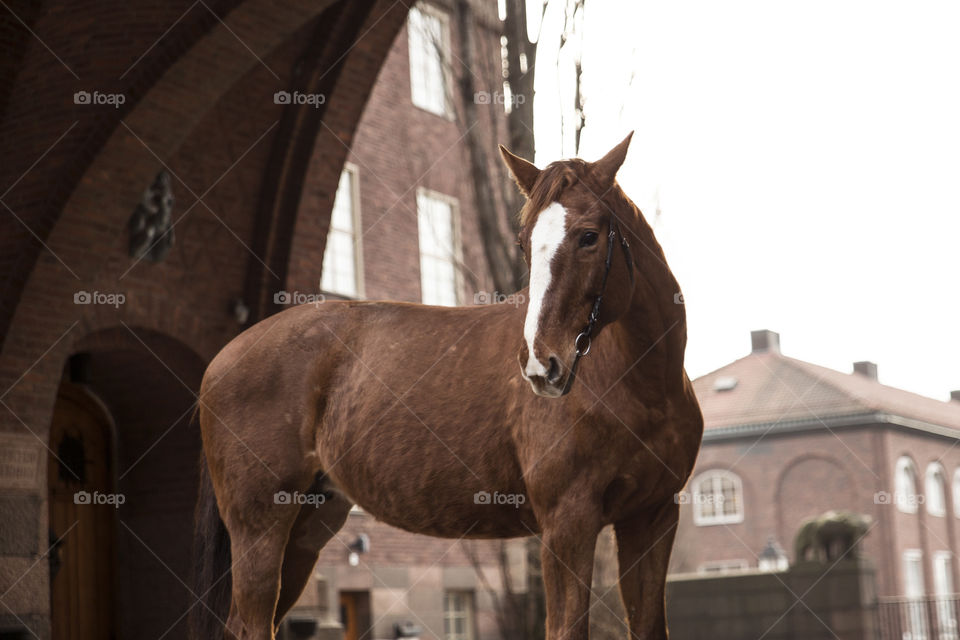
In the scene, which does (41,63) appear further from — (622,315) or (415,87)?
(415,87)

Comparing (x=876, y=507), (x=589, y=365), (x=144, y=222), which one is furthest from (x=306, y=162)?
(x=876, y=507)

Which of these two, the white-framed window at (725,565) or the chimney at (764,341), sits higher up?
the chimney at (764,341)

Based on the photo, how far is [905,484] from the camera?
140ft

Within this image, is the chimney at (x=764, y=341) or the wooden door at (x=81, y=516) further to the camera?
the chimney at (x=764, y=341)

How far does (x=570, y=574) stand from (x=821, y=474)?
40.3 meters

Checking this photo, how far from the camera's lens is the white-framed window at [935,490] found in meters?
44.3

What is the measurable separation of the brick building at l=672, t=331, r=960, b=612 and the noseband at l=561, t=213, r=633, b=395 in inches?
1430

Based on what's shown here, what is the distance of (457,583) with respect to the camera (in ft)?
68.4

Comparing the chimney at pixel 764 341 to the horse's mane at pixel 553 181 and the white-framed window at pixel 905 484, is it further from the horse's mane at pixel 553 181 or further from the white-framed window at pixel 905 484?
the horse's mane at pixel 553 181

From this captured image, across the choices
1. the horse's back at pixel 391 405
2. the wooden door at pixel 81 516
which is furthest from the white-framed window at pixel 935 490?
the horse's back at pixel 391 405

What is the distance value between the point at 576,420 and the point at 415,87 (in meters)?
18.9

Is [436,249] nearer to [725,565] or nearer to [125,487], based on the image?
[125,487]

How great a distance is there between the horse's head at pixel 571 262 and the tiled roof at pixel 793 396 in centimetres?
3824

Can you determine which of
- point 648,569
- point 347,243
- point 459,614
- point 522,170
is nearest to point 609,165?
point 522,170
